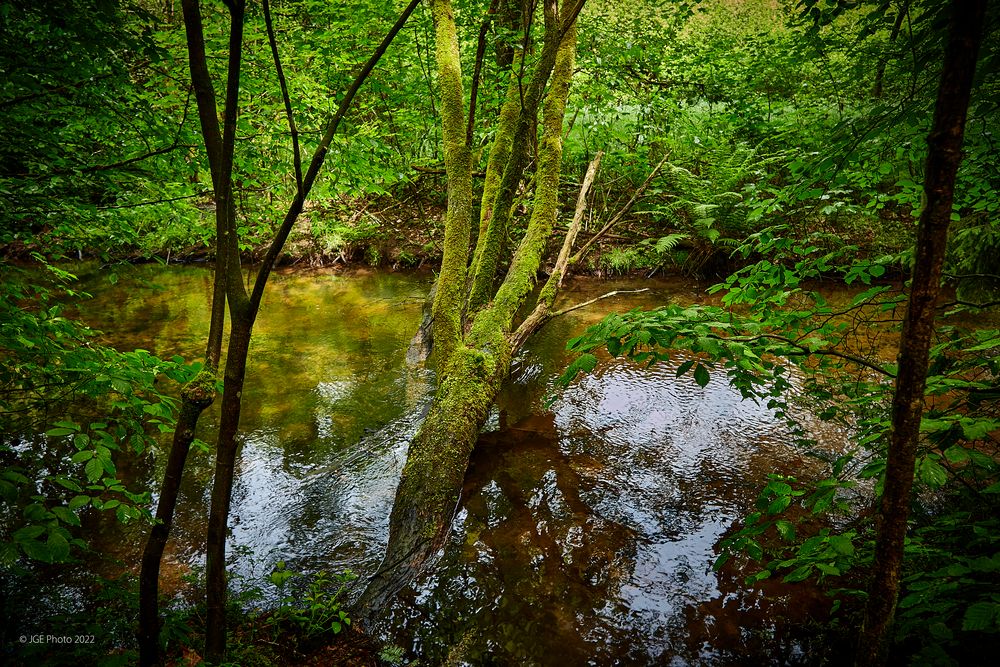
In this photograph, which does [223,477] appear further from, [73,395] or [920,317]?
[920,317]

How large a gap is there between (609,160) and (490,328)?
6.48 meters

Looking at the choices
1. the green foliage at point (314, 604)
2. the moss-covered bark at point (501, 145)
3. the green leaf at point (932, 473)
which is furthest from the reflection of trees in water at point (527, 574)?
the moss-covered bark at point (501, 145)

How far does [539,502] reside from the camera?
13.6 ft

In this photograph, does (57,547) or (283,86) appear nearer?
(57,547)

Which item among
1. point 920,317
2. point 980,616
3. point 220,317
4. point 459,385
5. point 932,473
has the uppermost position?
point 920,317

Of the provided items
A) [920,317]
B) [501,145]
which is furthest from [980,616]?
[501,145]

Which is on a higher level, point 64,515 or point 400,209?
point 400,209

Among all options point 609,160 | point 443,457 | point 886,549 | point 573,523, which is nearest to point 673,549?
point 573,523

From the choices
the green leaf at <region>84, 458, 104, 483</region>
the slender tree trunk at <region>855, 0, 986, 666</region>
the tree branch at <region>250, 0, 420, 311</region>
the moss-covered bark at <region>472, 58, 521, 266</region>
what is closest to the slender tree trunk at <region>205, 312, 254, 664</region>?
the tree branch at <region>250, 0, 420, 311</region>

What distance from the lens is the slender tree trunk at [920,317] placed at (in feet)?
3.94

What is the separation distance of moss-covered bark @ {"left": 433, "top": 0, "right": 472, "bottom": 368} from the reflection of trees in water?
133 cm

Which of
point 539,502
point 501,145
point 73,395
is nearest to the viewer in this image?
point 73,395

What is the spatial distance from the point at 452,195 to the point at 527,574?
3.57 meters

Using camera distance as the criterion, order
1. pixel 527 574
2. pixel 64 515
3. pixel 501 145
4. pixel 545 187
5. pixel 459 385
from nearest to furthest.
A: 1. pixel 64 515
2. pixel 527 574
3. pixel 459 385
4. pixel 501 145
5. pixel 545 187
